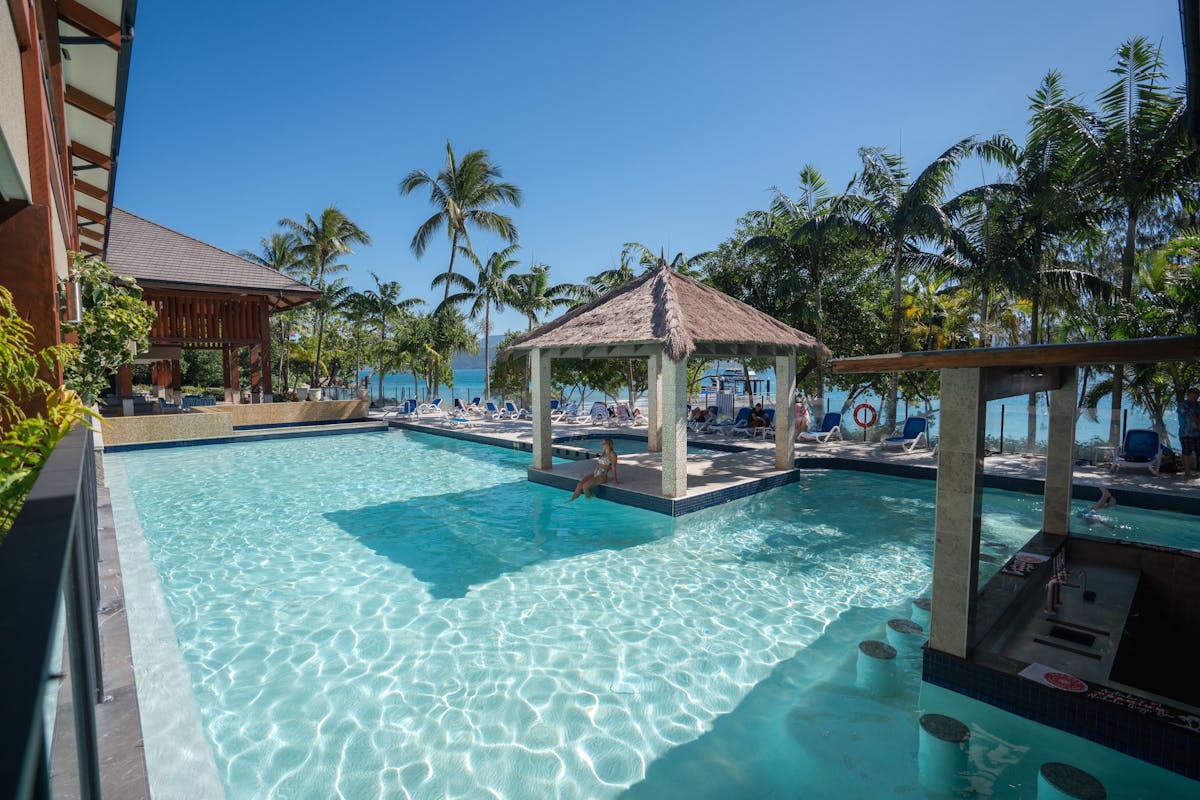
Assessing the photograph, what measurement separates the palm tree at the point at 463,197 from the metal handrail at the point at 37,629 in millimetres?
27135

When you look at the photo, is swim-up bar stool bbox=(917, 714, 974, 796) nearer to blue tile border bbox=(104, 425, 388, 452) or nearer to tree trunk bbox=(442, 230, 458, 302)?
blue tile border bbox=(104, 425, 388, 452)

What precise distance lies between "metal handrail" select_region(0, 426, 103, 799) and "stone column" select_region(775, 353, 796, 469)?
11687mm

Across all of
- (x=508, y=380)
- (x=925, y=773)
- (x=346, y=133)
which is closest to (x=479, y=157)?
(x=346, y=133)

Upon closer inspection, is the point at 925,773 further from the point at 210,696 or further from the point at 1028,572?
the point at 210,696

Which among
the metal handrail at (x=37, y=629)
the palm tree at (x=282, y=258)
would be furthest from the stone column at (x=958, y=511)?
the palm tree at (x=282, y=258)

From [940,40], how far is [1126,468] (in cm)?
913

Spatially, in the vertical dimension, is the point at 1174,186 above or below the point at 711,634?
above

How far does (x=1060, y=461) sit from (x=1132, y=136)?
9.14 meters

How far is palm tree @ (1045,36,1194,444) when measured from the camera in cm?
1129

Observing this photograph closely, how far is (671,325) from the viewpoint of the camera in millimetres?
9633

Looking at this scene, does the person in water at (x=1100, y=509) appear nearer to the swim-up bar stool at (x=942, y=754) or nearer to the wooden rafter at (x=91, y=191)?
the swim-up bar stool at (x=942, y=754)

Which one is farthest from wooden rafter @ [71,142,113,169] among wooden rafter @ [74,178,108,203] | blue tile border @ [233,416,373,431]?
blue tile border @ [233,416,373,431]

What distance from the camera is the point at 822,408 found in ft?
57.5

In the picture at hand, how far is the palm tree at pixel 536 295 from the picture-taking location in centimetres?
2743
